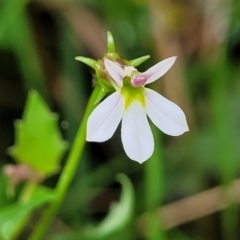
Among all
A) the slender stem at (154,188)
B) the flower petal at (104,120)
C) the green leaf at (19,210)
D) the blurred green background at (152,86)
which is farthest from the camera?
the blurred green background at (152,86)

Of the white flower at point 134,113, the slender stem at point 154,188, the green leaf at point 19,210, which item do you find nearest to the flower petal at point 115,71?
the white flower at point 134,113

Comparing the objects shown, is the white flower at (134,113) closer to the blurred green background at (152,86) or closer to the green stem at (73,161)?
the green stem at (73,161)

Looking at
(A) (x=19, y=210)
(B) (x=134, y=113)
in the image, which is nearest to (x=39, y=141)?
(A) (x=19, y=210)

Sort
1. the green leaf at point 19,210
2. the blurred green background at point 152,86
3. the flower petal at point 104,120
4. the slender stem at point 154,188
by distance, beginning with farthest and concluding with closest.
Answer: the blurred green background at point 152,86
the slender stem at point 154,188
the green leaf at point 19,210
the flower petal at point 104,120

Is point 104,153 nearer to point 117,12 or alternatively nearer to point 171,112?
point 117,12

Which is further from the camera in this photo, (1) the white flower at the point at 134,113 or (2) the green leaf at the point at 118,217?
(2) the green leaf at the point at 118,217

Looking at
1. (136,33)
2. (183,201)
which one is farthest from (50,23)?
(183,201)
